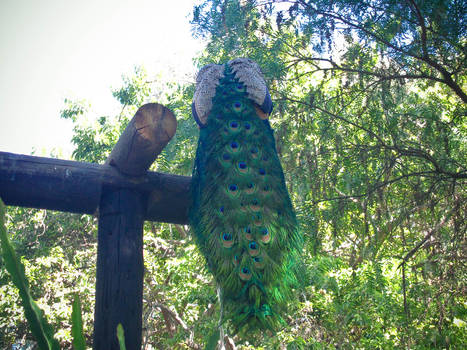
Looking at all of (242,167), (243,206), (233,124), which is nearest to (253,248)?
(243,206)

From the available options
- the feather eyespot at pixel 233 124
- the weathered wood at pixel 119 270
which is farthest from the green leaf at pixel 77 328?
the feather eyespot at pixel 233 124

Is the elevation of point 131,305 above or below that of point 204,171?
below

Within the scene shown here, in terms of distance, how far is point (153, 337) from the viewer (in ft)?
34.5

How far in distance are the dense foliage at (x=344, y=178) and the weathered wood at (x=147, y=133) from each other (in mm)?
815

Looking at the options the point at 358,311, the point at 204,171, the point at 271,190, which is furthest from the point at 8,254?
the point at 358,311

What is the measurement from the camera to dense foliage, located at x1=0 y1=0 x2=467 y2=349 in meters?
4.31

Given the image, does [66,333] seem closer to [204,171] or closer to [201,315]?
[201,315]

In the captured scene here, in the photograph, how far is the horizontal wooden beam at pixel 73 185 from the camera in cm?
253

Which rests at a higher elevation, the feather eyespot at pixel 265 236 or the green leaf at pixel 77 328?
the feather eyespot at pixel 265 236

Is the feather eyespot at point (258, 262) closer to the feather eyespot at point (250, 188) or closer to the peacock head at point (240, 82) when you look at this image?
the feather eyespot at point (250, 188)

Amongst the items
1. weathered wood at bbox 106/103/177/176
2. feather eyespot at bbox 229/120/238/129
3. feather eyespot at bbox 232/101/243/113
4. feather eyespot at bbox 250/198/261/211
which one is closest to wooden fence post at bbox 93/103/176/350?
weathered wood at bbox 106/103/177/176

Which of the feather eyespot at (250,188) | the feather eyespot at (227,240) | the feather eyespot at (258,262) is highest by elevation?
the feather eyespot at (250,188)

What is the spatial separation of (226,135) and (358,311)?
4.44 meters

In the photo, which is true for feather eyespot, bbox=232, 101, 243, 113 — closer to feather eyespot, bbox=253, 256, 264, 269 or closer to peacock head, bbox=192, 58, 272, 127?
peacock head, bbox=192, 58, 272, 127
